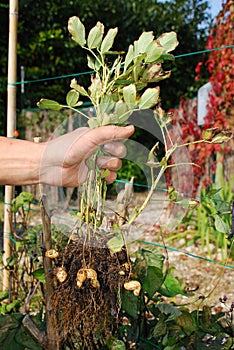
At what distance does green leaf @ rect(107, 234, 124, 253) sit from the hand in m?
0.14

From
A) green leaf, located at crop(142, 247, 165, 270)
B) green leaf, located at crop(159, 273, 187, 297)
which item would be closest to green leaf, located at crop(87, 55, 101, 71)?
green leaf, located at crop(142, 247, 165, 270)

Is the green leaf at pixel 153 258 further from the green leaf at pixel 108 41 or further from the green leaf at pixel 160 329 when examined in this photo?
the green leaf at pixel 108 41

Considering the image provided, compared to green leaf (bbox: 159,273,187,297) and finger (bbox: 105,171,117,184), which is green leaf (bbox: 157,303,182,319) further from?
finger (bbox: 105,171,117,184)

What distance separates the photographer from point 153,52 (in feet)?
3.75

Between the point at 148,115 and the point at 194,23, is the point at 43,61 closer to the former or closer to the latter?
the point at 194,23

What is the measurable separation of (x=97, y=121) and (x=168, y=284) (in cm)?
92

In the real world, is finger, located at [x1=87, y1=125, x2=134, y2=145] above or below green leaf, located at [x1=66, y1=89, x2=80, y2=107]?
below

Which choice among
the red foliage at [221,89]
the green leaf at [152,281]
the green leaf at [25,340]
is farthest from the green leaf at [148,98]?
the red foliage at [221,89]

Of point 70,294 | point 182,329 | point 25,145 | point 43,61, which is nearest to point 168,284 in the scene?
point 182,329

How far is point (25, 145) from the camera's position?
1.35m

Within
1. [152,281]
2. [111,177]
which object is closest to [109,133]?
[111,177]

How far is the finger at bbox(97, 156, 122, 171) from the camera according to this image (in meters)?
1.15

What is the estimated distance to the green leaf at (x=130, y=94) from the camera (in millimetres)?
1113

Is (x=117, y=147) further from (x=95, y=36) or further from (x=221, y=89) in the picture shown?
(x=221, y=89)
